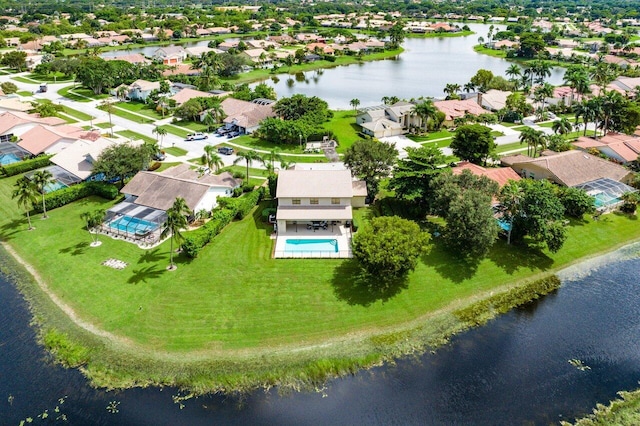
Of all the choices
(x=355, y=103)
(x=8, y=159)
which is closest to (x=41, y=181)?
(x=8, y=159)

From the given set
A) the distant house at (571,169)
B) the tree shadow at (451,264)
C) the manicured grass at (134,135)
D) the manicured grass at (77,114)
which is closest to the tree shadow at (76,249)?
the tree shadow at (451,264)

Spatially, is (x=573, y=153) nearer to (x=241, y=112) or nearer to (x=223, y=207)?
(x=223, y=207)

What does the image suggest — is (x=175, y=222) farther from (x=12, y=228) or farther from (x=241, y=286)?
(x=12, y=228)

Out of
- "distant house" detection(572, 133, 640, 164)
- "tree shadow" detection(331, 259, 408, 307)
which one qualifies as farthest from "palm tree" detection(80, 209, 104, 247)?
"distant house" detection(572, 133, 640, 164)

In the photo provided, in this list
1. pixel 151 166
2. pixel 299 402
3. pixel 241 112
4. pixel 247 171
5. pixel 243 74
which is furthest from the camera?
pixel 243 74

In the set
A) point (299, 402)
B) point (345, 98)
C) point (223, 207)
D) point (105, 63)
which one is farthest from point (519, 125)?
point (105, 63)

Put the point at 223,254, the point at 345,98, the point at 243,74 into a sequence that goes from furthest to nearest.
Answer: the point at 243,74 < the point at 345,98 < the point at 223,254

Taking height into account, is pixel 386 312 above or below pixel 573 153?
below
